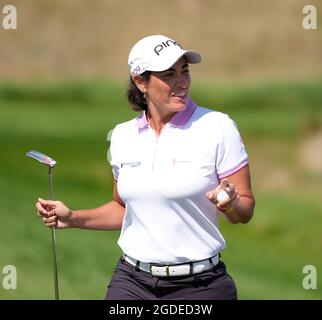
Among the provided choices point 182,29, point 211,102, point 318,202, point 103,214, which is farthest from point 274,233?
point 103,214

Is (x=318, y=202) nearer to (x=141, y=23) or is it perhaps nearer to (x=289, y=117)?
(x=289, y=117)

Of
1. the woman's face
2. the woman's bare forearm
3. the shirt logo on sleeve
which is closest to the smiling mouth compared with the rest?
the woman's face

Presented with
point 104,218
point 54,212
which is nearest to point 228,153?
point 104,218

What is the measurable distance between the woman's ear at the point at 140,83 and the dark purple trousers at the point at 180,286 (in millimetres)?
882

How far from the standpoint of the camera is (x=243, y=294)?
12.3 m

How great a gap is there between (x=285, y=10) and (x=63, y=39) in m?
4.94

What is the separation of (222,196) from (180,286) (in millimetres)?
561

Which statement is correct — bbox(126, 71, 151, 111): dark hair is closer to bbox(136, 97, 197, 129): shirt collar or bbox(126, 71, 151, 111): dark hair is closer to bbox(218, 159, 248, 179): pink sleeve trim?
bbox(136, 97, 197, 129): shirt collar

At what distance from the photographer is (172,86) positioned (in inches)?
236

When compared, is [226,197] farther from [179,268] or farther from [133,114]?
[133,114]

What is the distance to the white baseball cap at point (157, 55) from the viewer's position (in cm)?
592

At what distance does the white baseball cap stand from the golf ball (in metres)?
0.72

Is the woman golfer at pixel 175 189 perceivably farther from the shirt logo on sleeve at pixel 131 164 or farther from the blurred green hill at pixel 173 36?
the blurred green hill at pixel 173 36
